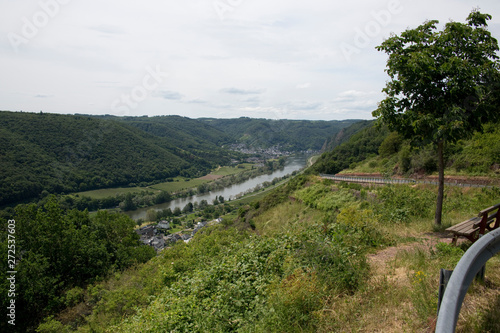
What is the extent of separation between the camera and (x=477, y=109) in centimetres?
596

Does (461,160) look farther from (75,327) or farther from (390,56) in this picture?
(75,327)

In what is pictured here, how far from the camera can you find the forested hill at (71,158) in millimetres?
63794

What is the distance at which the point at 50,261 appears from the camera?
15.4 meters

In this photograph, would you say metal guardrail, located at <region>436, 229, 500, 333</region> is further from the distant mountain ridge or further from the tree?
the distant mountain ridge

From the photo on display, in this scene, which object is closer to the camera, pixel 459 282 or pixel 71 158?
pixel 459 282

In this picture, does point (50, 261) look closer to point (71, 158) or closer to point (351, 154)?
point (351, 154)

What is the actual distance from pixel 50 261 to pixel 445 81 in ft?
64.5

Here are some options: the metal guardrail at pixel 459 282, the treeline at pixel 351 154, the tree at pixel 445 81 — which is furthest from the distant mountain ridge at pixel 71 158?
the metal guardrail at pixel 459 282

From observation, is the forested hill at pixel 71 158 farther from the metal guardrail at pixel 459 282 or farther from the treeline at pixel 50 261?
the metal guardrail at pixel 459 282

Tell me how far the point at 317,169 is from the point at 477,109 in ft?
131

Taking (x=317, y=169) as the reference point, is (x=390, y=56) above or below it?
above

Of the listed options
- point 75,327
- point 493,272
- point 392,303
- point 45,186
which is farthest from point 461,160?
point 45,186

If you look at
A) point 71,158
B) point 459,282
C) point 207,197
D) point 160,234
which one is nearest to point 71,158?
point 71,158

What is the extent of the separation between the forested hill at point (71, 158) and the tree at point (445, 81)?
71147mm
